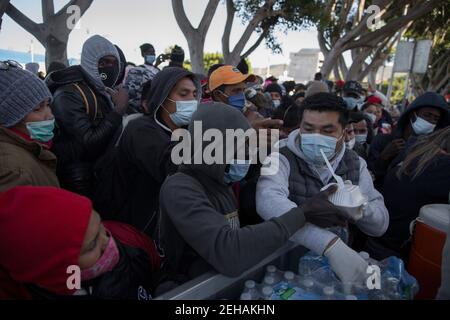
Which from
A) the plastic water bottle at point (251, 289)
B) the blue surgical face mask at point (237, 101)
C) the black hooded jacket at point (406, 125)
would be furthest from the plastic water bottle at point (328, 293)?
the black hooded jacket at point (406, 125)

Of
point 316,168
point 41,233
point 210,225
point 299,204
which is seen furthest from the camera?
point 316,168

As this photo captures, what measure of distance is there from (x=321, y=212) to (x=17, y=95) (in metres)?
1.75

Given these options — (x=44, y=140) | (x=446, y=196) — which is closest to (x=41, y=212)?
(x=44, y=140)

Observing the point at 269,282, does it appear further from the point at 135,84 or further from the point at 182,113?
the point at 135,84

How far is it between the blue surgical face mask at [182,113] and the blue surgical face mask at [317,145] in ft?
2.66

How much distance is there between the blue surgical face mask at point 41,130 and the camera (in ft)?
6.32

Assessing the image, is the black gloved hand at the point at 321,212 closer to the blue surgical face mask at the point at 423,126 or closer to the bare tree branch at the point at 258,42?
the blue surgical face mask at the point at 423,126

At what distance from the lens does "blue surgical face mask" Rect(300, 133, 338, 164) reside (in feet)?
6.56

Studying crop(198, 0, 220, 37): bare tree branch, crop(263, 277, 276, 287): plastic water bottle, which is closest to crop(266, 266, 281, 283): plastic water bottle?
crop(263, 277, 276, 287): plastic water bottle

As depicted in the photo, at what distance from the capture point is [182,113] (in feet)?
7.66

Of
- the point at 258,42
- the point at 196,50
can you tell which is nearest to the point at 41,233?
the point at 196,50

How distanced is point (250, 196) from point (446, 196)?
4.21ft

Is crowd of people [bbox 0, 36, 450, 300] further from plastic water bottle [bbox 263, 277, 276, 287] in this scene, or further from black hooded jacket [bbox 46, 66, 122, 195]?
plastic water bottle [bbox 263, 277, 276, 287]

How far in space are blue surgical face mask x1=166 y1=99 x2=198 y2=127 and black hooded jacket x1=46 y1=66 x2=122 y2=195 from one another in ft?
1.42
